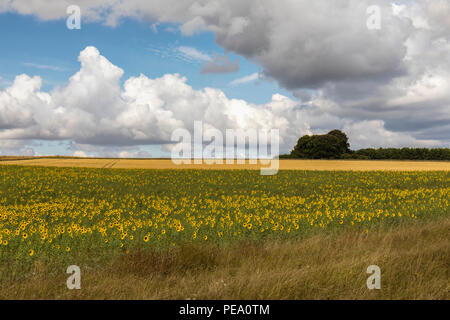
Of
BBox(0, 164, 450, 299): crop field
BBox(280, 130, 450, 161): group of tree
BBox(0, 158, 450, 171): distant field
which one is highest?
BBox(280, 130, 450, 161): group of tree

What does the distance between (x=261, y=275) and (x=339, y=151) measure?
299 ft

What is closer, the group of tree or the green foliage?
the group of tree

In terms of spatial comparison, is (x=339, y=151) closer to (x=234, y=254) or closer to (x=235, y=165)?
(x=235, y=165)

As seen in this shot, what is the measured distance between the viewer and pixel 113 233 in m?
8.91

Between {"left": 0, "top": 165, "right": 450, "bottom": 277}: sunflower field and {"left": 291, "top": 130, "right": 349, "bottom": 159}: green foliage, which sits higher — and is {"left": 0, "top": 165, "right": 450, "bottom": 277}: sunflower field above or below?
below

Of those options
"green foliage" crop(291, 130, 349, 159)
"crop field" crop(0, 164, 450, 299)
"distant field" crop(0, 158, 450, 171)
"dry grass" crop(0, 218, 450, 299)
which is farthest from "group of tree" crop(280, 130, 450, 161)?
"dry grass" crop(0, 218, 450, 299)

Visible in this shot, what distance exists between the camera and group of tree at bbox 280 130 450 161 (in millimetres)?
86312

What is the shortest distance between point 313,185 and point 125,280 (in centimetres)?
1884

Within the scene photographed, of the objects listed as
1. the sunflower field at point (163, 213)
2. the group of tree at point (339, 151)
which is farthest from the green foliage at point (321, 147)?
the sunflower field at point (163, 213)

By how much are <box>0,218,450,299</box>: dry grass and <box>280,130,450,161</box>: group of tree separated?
83.7 metres

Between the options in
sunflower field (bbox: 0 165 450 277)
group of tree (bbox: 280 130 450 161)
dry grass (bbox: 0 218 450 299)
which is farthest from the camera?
group of tree (bbox: 280 130 450 161)

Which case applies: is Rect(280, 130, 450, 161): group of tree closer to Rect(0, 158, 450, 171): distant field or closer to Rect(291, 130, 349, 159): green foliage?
Rect(291, 130, 349, 159): green foliage
